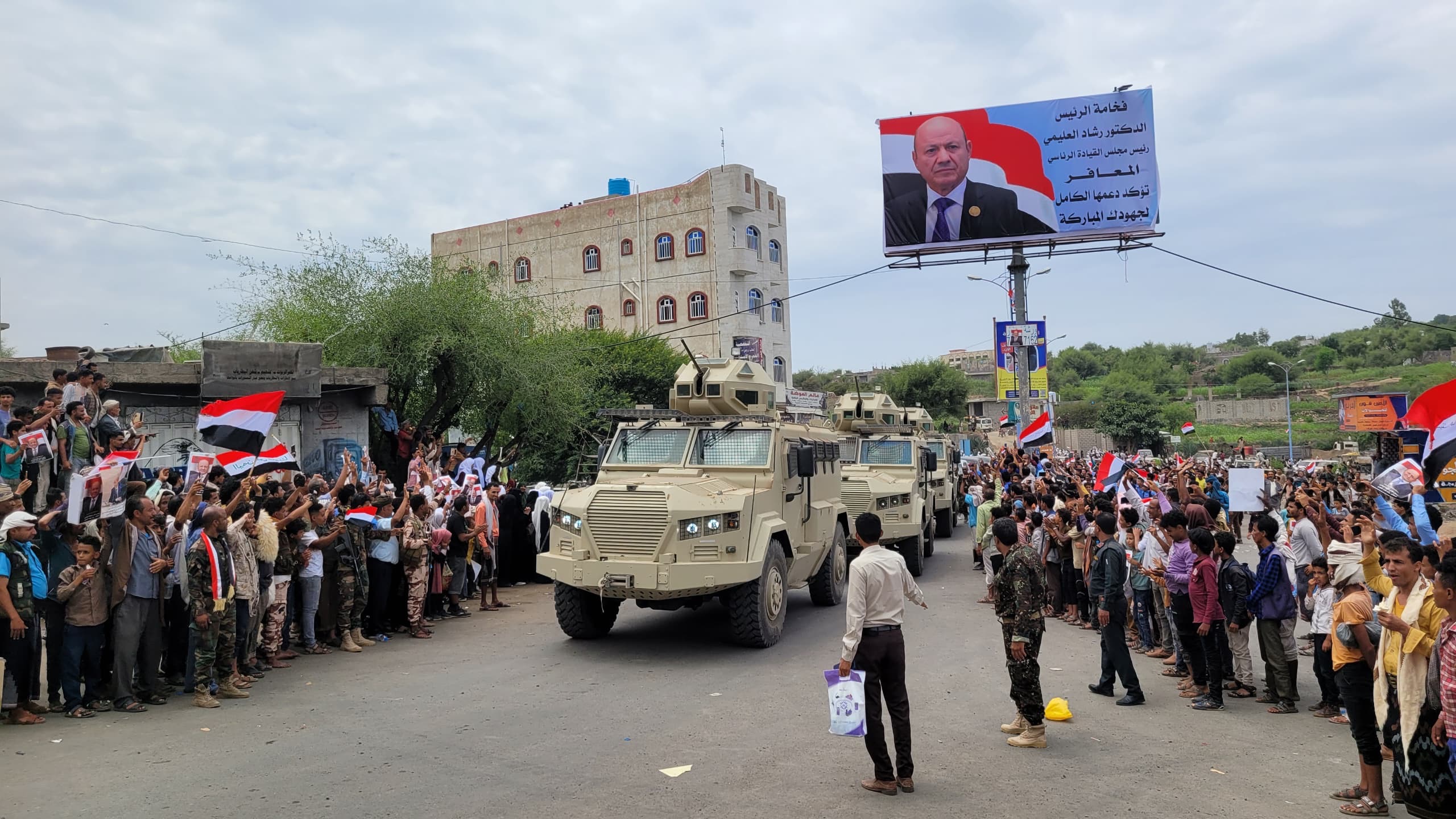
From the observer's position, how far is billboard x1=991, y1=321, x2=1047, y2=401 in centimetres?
3120

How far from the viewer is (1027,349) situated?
31.5 metres

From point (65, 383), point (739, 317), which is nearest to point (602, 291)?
point (739, 317)

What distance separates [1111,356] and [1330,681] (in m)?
130

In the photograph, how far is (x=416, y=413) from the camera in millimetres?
20031

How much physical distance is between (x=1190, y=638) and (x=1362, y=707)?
2576 mm

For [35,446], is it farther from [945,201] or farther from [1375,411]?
[1375,411]

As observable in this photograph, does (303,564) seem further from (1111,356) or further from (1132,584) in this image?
(1111,356)

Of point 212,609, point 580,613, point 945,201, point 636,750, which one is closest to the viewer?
point 636,750

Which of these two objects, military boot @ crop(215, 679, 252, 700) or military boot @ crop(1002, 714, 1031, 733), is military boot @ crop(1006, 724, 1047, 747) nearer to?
military boot @ crop(1002, 714, 1031, 733)

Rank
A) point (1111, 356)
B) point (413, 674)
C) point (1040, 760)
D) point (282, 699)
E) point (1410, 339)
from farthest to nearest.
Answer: point (1111, 356)
point (1410, 339)
point (413, 674)
point (282, 699)
point (1040, 760)

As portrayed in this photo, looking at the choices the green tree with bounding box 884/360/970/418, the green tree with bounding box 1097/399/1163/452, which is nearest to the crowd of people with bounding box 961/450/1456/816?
the green tree with bounding box 884/360/970/418

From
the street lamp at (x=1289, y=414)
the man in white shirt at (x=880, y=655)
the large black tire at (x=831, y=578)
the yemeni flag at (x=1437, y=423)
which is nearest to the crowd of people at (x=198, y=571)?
the large black tire at (x=831, y=578)

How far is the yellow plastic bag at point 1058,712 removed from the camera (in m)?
7.07

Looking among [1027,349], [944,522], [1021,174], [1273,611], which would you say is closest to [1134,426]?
[1027,349]
